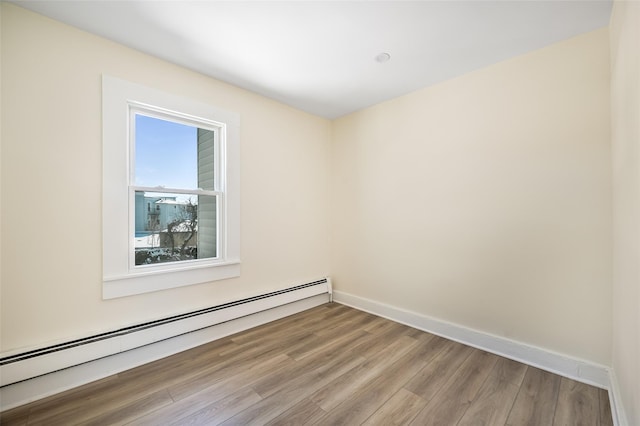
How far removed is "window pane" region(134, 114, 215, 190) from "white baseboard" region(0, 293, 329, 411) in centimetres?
138

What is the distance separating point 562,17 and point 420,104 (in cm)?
120

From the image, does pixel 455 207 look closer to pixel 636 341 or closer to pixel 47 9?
pixel 636 341

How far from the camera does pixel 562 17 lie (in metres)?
1.77

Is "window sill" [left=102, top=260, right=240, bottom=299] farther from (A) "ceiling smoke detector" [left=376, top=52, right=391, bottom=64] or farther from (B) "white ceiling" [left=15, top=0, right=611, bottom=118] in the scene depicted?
(A) "ceiling smoke detector" [left=376, top=52, right=391, bottom=64]

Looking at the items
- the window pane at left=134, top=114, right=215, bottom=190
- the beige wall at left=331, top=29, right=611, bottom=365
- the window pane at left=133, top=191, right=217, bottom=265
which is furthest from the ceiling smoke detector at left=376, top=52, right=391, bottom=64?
the window pane at left=133, top=191, right=217, bottom=265

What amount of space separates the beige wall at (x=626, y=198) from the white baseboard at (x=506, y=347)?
19 cm

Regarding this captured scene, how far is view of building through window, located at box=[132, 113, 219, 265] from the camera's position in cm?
224

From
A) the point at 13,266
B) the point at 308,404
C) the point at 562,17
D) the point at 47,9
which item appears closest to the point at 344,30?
the point at 562,17

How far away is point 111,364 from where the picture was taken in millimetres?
1972

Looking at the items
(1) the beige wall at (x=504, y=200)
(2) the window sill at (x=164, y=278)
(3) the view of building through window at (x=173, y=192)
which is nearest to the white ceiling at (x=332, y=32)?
(1) the beige wall at (x=504, y=200)

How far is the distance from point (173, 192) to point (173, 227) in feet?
1.09

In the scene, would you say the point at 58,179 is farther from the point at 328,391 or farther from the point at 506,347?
the point at 506,347

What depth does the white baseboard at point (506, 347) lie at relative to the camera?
1.86 metres

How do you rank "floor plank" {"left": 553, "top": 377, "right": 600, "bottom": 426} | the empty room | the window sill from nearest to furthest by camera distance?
1. "floor plank" {"left": 553, "top": 377, "right": 600, "bottom": 426}
2. the empty room
3. the window sill
